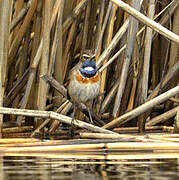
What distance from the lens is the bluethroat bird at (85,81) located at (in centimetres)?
812

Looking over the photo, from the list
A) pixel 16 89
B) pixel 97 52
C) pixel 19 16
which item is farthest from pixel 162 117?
pixel 19 16

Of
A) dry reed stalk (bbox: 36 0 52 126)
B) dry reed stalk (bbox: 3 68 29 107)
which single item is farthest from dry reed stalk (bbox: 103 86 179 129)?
dry reed stalk (bbox: 3 68 29 107)

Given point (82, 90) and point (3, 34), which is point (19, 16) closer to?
point (82, 90)

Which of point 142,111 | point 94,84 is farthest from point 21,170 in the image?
point 94,84

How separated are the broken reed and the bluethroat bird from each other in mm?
158

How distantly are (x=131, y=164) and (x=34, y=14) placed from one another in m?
3.69

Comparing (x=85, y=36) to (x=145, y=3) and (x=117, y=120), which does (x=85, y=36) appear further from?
(x=117, y=120)

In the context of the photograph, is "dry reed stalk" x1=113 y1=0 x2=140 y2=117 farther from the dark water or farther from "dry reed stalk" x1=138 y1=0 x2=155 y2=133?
the dark water

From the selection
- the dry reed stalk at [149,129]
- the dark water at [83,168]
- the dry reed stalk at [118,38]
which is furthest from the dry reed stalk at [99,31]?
the dark water at [83,168]

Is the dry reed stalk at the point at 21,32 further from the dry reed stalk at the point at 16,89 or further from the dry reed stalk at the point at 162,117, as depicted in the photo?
the dry reed stalk at the point at 162,117

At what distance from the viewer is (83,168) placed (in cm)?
520

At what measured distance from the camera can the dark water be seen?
473cm

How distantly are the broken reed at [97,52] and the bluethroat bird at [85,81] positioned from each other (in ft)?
0.52

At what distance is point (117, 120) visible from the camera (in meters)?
7.27
